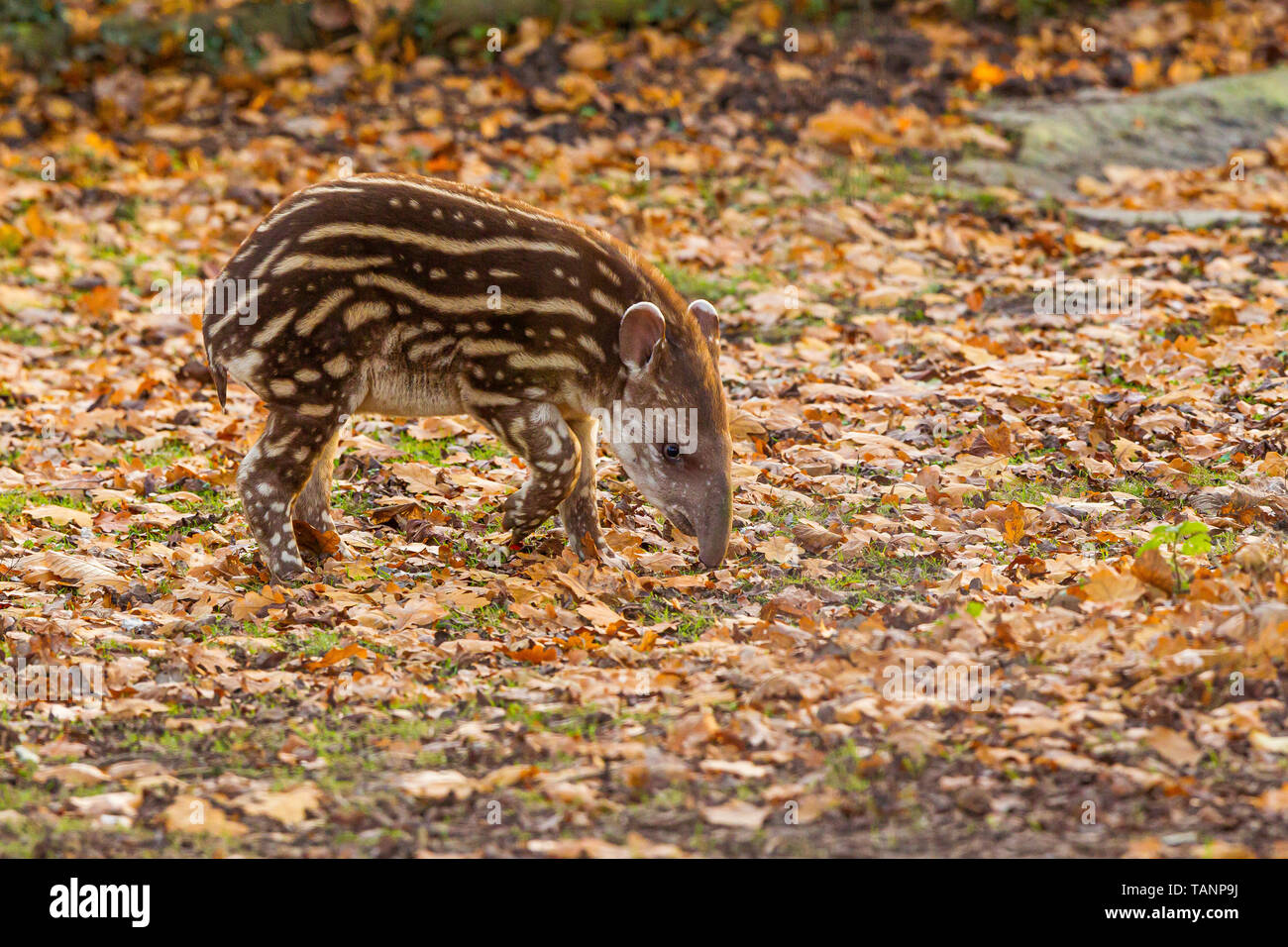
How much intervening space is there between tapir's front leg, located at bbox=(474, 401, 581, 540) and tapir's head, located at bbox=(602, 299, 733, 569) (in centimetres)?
28

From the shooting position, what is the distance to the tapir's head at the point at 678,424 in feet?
21.4

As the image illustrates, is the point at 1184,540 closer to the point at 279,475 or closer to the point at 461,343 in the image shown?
the point at 461,343

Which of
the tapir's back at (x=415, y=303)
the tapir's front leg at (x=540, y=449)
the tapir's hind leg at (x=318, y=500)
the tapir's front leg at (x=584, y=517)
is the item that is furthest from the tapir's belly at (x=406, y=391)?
the tapir's front leg at (x=584, y=517)

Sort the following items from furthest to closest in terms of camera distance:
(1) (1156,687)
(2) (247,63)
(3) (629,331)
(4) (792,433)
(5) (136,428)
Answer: (2) (247,63)
(5) (136,428)
(4) (792,433)
(3) (629,331)
(1) (1156,687)

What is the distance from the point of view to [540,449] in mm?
6676

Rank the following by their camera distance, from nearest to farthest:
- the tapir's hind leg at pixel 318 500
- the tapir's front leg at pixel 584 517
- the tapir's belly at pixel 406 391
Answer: the tapir's belly at pixel 406 391, the tapir's front leg at pixel 584 517, the tapir's hind leg at pixel 318 500

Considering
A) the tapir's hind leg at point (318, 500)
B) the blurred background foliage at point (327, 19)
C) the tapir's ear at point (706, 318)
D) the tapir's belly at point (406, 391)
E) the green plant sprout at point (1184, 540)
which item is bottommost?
the green plant sprout at point (1184, 540)

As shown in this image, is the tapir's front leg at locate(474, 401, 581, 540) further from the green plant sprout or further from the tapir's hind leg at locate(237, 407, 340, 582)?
the green plant sprout

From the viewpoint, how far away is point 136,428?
29.3 ft

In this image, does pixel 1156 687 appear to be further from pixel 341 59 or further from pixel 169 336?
pixel 341 59

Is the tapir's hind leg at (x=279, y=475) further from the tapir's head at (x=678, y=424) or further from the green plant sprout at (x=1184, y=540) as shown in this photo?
the green plant sprout at (x=1184, y=540)

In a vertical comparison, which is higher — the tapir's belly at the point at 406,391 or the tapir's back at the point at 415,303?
the tapir's back at the point at 415,303

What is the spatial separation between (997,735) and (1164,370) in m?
4.67

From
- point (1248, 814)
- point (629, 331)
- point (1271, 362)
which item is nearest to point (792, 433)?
point (629, 331)
